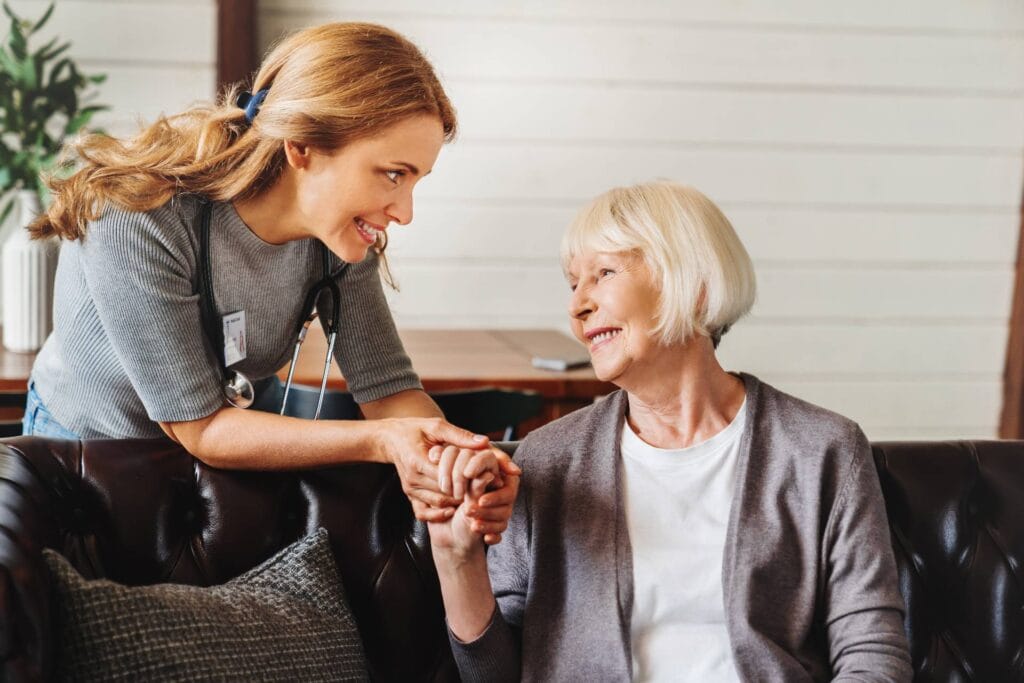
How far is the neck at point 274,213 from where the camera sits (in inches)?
66.9

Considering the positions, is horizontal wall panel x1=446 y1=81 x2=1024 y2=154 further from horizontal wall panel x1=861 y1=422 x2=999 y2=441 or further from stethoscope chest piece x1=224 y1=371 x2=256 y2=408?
stethoscope chest piece x1=224 y1=371 x2=256 y2=408

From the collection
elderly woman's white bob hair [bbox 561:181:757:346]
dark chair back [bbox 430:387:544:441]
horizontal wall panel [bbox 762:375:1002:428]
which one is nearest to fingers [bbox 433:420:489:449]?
elderly woman's white bob hair [bbox 561:181:757:346]

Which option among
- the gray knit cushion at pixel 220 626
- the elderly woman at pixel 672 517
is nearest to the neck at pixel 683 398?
the elderly woman at pixel 672 517

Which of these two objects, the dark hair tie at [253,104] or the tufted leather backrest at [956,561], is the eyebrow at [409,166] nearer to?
the dark hair tie at [253,104]

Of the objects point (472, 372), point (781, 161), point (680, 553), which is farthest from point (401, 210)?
point (781, 161)

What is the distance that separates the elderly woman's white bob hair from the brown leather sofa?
37cm


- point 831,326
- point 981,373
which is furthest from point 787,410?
point 981,373

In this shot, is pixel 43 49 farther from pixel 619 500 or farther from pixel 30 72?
pixel 619 500

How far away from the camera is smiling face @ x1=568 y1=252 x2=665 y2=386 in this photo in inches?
62.7

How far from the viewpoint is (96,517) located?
1.57 m

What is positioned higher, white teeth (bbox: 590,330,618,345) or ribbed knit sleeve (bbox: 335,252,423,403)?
white teeth (bbox: 590,330,618,345)

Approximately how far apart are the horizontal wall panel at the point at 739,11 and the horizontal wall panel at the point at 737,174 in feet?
1.43

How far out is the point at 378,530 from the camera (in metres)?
1.65

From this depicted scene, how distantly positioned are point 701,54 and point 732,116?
0.79 feet
